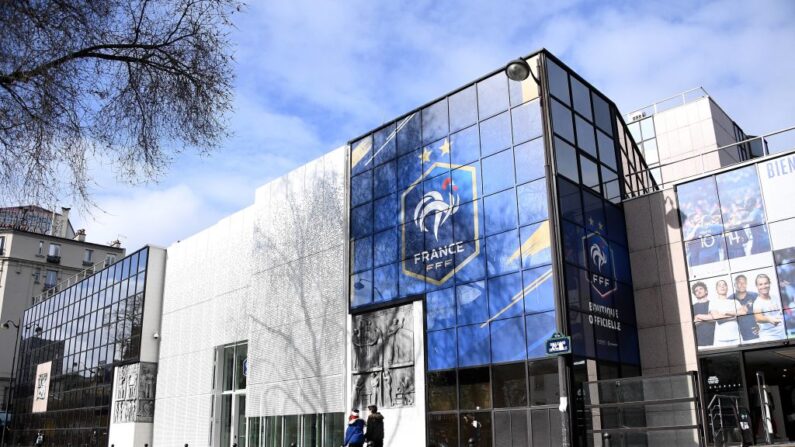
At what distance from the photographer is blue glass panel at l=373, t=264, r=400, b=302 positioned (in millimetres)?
25297

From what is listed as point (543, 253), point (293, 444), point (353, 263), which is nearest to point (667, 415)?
point (543, 253)

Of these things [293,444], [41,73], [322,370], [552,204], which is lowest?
[293,444]

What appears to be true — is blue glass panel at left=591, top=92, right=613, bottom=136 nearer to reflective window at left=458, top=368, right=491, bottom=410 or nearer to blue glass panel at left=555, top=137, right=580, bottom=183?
blue glass panel at left=555, top=137, right=580, bottom=183

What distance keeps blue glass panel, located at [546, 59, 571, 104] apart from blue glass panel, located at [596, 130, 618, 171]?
7.30 feet

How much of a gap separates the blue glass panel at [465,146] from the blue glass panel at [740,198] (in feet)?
25.9

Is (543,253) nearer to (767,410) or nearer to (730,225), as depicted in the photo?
(730,225)

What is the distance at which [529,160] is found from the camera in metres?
21.9

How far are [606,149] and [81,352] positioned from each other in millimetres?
42470

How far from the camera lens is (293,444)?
27312 mm

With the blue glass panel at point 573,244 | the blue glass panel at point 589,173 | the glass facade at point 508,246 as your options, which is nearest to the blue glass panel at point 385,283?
the glass facade at point 508,246

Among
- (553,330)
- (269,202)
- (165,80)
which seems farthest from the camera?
(269,202)

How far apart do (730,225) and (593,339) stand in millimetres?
5516

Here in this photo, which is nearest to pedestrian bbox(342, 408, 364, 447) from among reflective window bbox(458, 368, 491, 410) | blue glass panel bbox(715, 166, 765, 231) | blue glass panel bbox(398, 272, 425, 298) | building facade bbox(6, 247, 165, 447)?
reflective window bbox(458, 368, 491, 410)

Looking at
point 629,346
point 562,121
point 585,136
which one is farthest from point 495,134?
point 629,346
